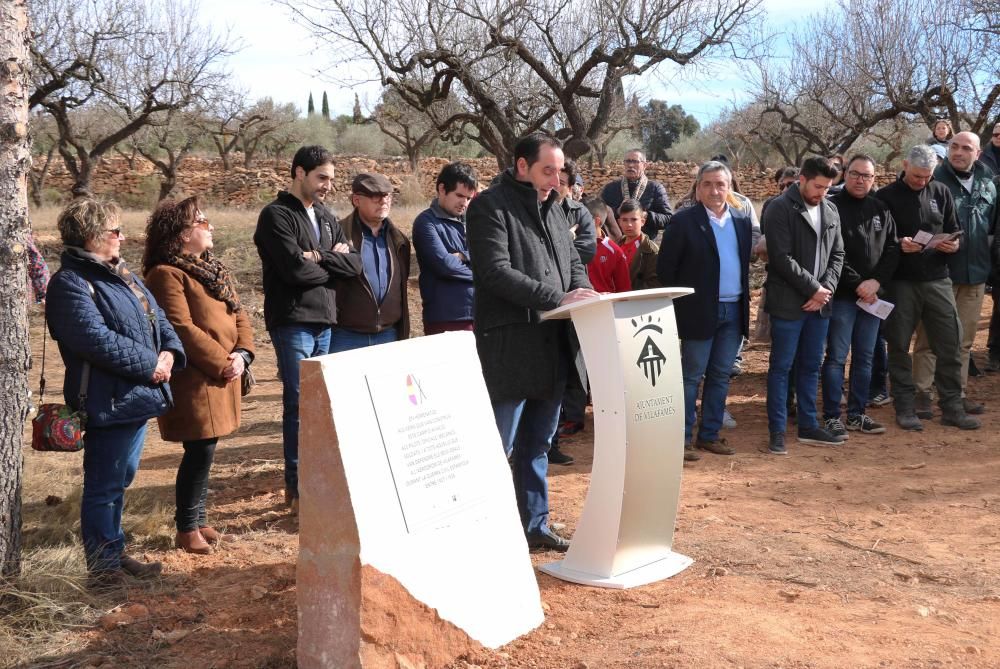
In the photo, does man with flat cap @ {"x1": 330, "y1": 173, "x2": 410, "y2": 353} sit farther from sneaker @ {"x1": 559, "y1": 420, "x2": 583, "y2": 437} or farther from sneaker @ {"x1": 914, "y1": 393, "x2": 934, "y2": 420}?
sneaker @ {"x1": 914, "y1": 393, "x2": 934, "y2": 420}

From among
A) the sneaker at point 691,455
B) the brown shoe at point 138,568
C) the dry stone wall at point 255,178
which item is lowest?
the brown shoe at point 138,568

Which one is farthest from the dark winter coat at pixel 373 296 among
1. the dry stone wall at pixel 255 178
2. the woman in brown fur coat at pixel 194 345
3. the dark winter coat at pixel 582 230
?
the dry stone wall at pixel 255 178

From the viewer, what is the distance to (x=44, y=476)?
629cm

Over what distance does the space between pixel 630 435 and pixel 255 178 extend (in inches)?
994

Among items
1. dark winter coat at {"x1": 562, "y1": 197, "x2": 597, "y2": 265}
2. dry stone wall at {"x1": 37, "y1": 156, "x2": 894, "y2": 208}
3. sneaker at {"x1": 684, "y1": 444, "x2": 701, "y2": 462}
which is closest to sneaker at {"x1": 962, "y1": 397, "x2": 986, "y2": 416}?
sneaker at {"x1": 684, "y1": 444, "x2": 701, "y2": 462}

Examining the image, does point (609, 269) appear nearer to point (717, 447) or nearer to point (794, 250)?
point (794, 250)

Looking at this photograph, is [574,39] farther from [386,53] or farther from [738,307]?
[738,307]

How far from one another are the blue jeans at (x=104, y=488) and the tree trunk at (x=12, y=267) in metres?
0.29

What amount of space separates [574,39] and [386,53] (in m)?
3.37

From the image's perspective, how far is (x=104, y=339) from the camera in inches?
160

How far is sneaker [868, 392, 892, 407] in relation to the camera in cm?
824

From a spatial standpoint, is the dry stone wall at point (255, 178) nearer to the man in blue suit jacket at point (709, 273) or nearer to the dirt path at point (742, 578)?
the man in blue suit jacket at point (709, 273)

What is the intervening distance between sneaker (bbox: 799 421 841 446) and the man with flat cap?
328 cm

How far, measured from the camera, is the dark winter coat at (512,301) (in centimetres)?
439
